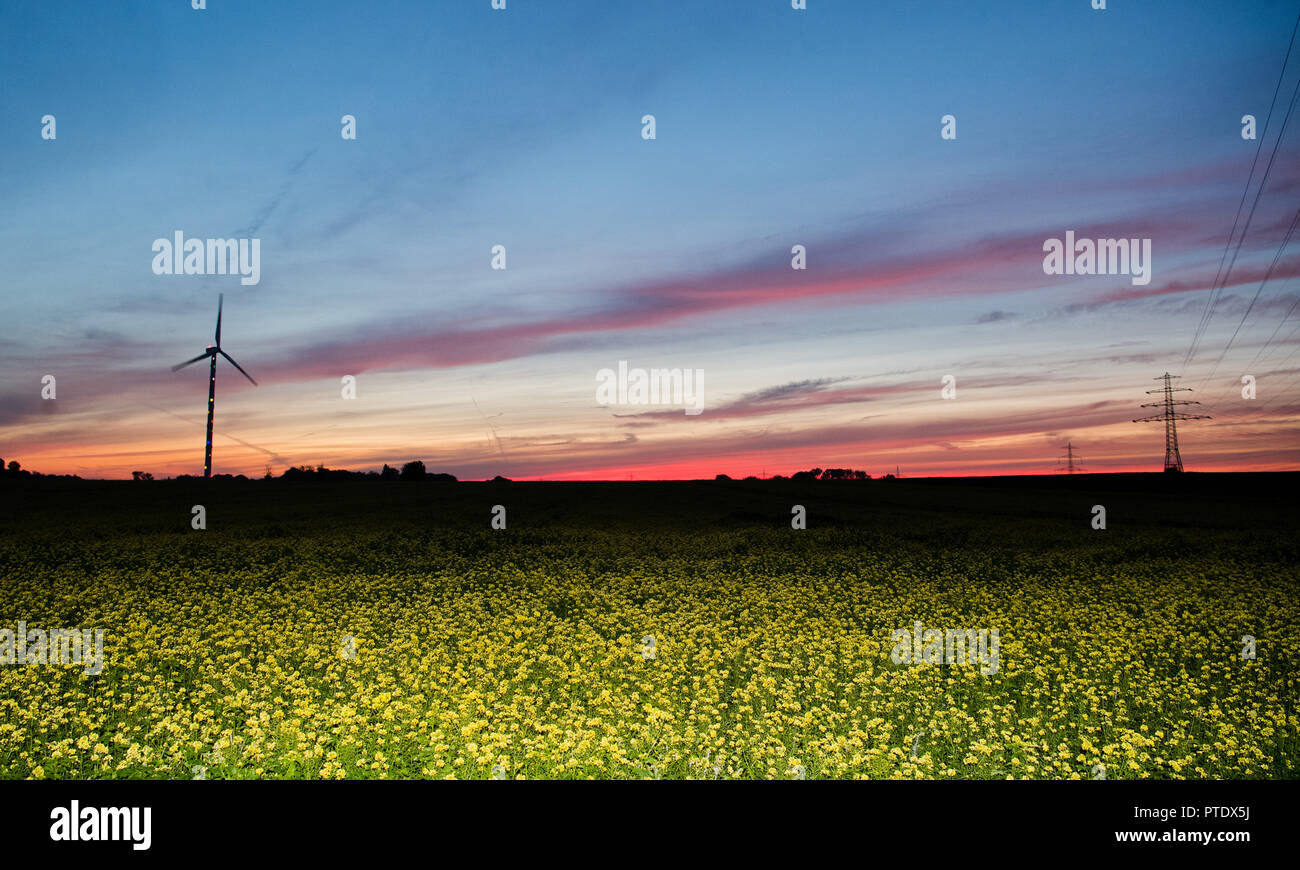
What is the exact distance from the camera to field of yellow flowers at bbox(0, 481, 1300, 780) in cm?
1113

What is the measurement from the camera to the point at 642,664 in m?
15.9

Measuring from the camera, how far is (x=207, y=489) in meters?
78.4

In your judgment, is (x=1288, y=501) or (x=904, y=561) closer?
(x=904, y=561)

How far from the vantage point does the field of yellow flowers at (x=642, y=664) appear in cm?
1113

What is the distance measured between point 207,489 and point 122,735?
7732 centimetres
